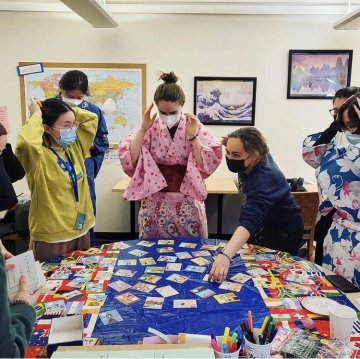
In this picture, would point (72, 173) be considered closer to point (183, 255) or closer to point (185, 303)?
point (183, 255)

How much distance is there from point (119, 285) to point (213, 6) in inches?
132

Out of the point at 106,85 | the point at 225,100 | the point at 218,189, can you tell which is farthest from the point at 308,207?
the point at 106,85

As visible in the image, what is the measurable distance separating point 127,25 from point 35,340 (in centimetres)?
365

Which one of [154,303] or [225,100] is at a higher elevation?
[225,100]

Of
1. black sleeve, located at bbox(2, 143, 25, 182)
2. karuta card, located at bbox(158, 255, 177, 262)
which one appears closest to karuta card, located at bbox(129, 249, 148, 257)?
karuta card, located at bbox(158, 255, 177, 262)

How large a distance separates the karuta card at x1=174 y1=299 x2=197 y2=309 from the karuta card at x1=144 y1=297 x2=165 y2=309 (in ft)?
0.18

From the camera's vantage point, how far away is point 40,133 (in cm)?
188

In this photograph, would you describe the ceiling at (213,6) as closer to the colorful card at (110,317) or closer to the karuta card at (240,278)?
the karuta card at (240,278)

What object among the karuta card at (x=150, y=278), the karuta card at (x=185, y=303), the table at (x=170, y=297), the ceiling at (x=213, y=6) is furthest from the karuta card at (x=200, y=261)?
the ceiling at (x=213, y=6)

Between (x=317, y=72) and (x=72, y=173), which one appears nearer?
(x=72, y=173)

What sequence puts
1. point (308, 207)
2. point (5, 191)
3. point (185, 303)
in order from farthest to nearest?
point (308, 207) < point (5, 191) < point (185, 303)

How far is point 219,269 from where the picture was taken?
5.35 ft

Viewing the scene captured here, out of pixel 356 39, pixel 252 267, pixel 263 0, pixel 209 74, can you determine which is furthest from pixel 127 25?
pixel 252 267

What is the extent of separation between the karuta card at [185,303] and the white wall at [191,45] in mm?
A: 3105
